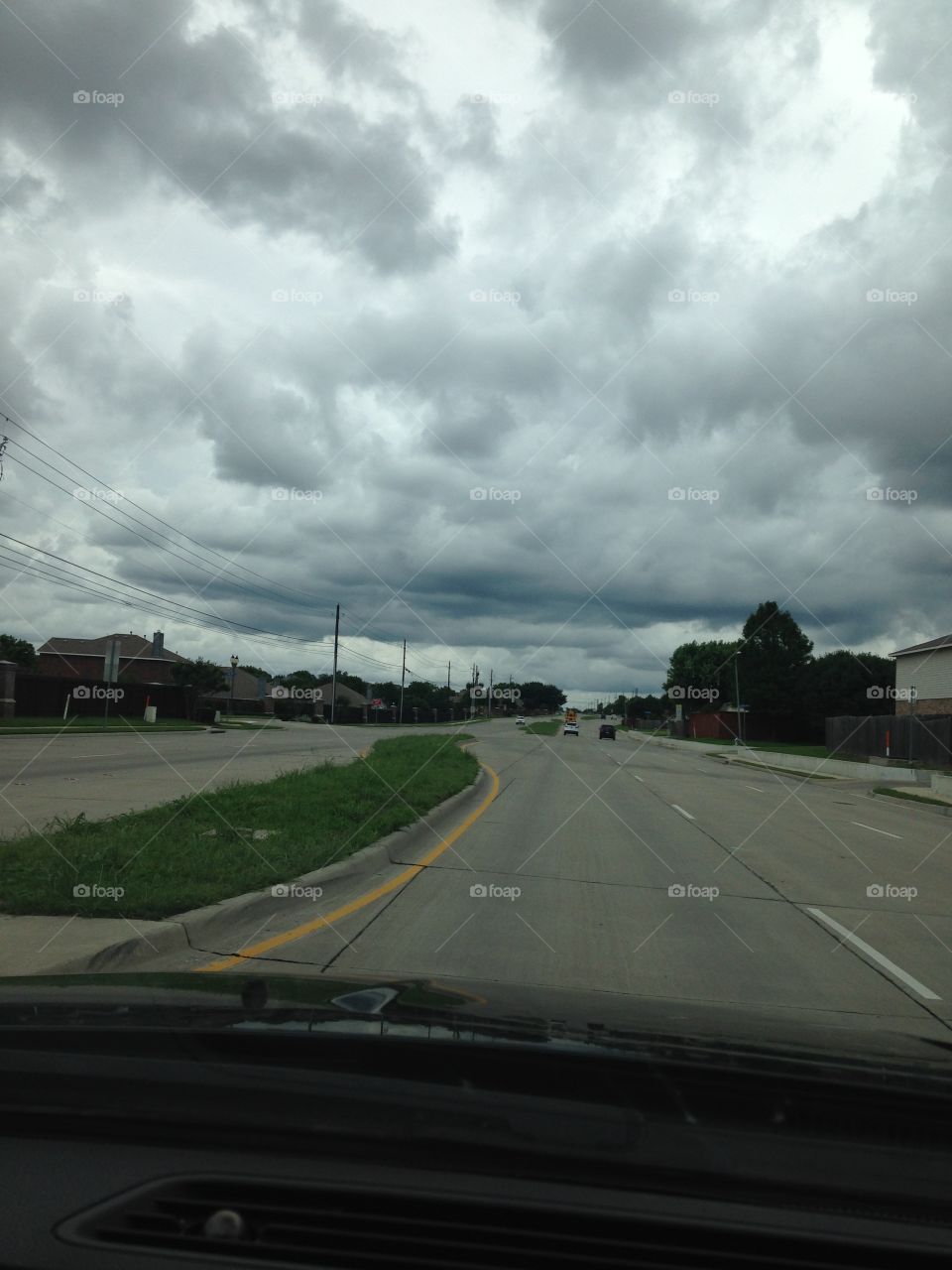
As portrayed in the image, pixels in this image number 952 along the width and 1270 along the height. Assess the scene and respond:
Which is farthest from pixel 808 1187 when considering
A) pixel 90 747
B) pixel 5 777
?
pixel 90 747

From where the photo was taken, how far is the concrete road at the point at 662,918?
7.21 metres

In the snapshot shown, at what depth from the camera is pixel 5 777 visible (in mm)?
20922

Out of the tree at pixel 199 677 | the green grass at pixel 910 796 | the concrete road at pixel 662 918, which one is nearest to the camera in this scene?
the concrete road at pixel 662 918

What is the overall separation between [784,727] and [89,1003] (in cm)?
8304

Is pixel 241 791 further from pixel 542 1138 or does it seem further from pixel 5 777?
pixel 542 1138

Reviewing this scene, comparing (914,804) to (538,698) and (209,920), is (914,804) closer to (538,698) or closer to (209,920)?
(209,920)

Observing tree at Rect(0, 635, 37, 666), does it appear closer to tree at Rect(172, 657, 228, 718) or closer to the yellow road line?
tree at Rect(172, 657, 228, 718)
